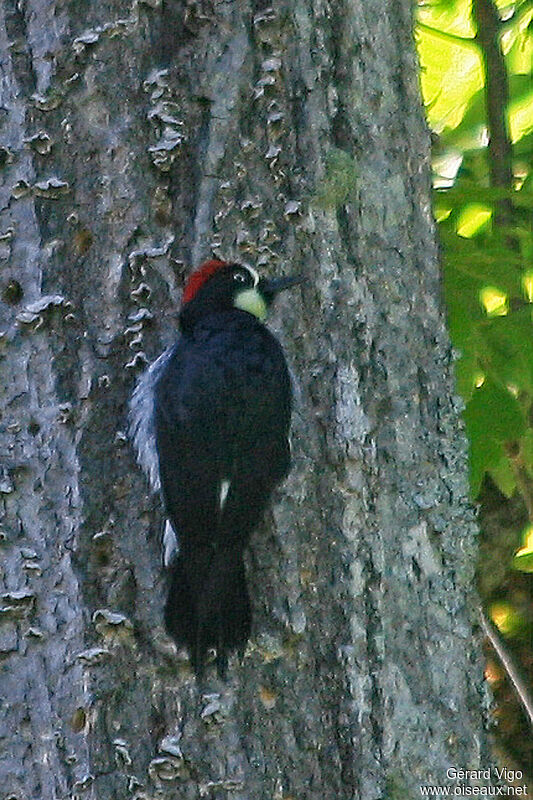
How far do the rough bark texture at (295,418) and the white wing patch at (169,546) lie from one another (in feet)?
0.09

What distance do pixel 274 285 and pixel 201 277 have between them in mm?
122

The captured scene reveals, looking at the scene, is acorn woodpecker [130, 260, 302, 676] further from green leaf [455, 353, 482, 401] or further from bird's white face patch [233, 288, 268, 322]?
green leaf [455, 353, 482, 401]

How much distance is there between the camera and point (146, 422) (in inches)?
75.5

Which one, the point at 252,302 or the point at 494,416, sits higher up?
the point at 252,302

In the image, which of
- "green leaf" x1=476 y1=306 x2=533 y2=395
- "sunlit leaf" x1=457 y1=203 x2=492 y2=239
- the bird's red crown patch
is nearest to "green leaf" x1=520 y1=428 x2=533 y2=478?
"green leaf" x1=476 y1=306 x2=533 y2=395

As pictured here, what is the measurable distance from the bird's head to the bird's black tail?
411mm

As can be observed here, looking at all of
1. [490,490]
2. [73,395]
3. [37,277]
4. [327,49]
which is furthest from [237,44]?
[490,490]

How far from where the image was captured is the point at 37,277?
1.98 metres

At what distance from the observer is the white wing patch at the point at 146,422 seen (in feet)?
6.20

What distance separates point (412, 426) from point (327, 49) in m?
0.69

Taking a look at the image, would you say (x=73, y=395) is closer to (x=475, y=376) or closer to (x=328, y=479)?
(x=328, y=479)

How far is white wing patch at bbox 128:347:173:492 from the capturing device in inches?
74.4

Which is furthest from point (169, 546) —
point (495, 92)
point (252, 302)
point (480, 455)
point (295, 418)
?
point (495, 92)

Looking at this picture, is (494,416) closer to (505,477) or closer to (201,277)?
(505,477)
